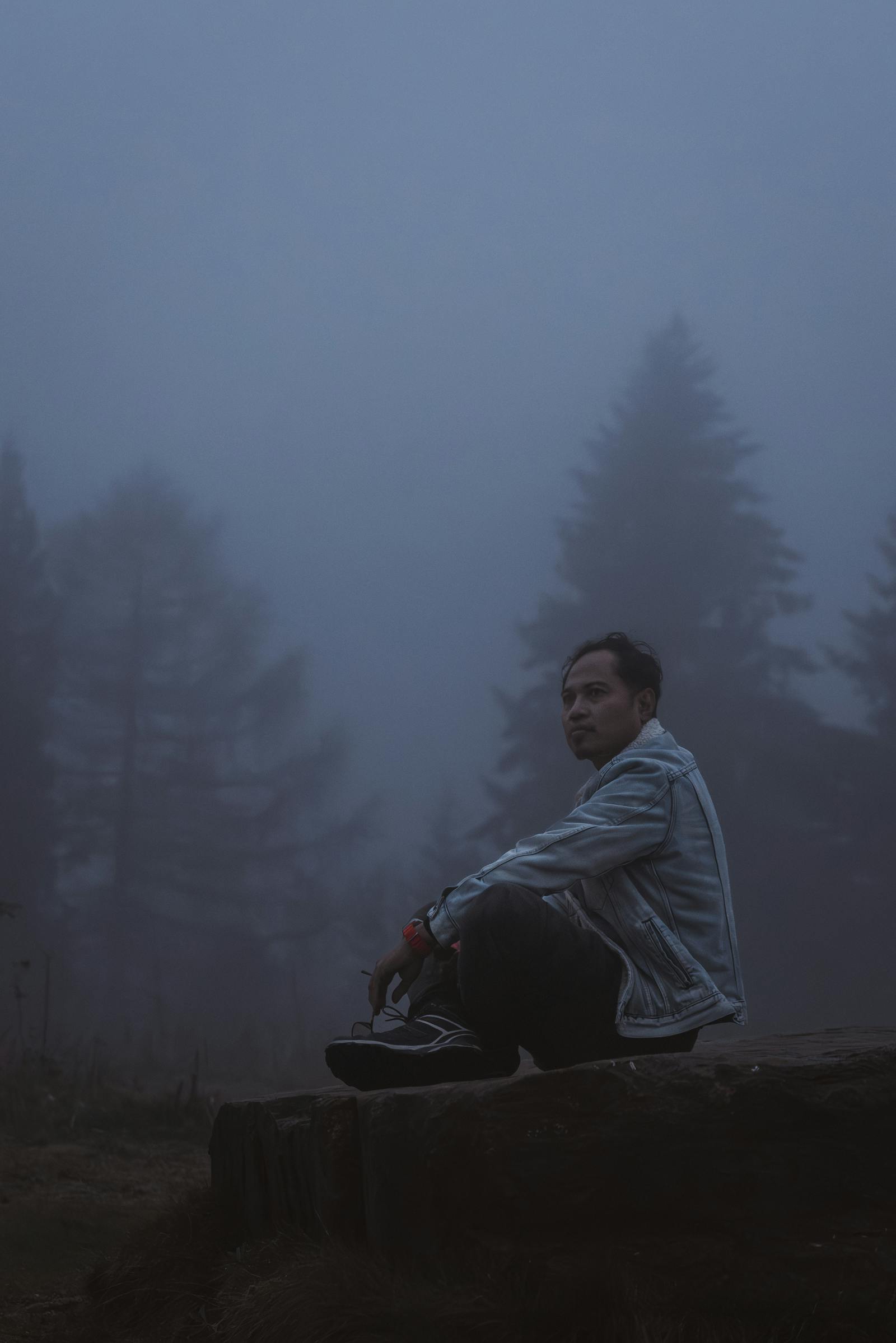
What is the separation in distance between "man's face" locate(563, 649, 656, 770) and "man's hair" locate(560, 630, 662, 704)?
0.01 meters

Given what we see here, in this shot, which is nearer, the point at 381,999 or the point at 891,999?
the point at 381,999

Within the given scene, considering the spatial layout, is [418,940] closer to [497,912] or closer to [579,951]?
[497,912]

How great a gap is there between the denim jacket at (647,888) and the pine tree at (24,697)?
560 inches

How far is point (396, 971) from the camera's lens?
2404 millimetres

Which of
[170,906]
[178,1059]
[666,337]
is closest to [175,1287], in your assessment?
[178,1059]

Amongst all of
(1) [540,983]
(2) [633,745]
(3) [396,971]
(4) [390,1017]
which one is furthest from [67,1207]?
(2) [633,745]

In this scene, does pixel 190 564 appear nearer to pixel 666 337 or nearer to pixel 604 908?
pixel 666 337

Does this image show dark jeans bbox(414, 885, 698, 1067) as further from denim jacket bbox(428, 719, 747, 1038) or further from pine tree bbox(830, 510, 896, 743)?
pine tree bbox(830, 510, 896, 743)

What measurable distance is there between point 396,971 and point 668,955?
0.61 m

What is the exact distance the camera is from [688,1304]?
1.82m

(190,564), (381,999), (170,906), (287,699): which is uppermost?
(190,564)

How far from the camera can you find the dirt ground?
116 inches

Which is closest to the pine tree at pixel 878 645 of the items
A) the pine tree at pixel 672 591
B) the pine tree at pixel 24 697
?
the pine tree at pixel 672 591

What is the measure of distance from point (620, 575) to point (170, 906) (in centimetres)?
913
